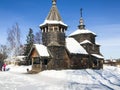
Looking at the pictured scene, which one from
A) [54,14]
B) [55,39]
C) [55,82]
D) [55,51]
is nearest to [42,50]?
[55,51]

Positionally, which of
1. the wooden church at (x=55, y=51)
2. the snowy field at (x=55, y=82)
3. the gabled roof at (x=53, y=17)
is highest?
the gabled roof at (x=53, y=17)

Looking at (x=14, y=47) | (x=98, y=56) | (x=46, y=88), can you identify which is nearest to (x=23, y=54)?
(x=14, y=47)

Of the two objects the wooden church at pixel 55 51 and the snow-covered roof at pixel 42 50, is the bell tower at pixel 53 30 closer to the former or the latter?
the wooden church at pixel 55 51

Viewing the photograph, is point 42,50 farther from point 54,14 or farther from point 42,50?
point 54,14

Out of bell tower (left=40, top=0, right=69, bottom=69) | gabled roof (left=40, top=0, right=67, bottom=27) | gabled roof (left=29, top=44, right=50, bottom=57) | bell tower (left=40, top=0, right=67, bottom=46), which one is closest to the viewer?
gabled roof (left=29, top=44, right=50, bottom=57)

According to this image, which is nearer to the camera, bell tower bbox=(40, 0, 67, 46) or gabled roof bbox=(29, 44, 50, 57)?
gabled roof bbox=(29, 44, 50, 57)

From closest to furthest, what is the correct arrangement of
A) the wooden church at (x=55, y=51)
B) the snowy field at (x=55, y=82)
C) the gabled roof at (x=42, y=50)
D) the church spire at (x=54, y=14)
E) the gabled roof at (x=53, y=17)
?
1. the snowy field at (x=55, y=82)
2. the gabled roof at (x=42, y=50)
3. the wooden church at (x=55, y=51)
4. the gabled roof at (x=53, y=17)
5. the church spire at (x=54, y=14)

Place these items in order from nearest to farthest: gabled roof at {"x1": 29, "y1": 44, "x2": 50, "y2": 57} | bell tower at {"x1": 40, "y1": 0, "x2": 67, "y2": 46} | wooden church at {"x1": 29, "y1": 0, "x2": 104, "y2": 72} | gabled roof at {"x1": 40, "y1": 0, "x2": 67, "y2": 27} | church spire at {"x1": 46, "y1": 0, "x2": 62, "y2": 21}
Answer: gabled roof at {"x1": 29, "y1": 44, "x2": 50, "y2": 57}
wooden church at {"x1": 29, "y1": 0, "x2": 104, "y2": 72}
bell tower at {"x1": 40, "y1": 0, "x2": 67, "y2": 46}
gabled roof at {"x1": 40, "y1": 0, "x2": 67, "y2": 27}
church spire at {"x1": 46, "y1": 0, "x2": 62, "y2": 21}

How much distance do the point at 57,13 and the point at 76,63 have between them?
9299mm

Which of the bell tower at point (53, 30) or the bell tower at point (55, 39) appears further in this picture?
the bell tower at point (53, 30)

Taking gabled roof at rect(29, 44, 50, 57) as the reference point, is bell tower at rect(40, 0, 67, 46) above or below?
above

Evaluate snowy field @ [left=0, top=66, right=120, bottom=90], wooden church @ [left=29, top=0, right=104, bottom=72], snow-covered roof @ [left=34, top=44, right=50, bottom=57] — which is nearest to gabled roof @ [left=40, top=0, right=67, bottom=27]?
wooden church @ [left=29, top=0, right=104, bottom=72]

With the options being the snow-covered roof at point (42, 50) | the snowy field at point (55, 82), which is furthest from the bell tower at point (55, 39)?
the snowy field at point (55, 82)

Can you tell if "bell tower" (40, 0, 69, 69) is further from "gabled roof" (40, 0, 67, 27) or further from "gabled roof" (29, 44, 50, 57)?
"gabled roof" (29, 44, 50, 57)
